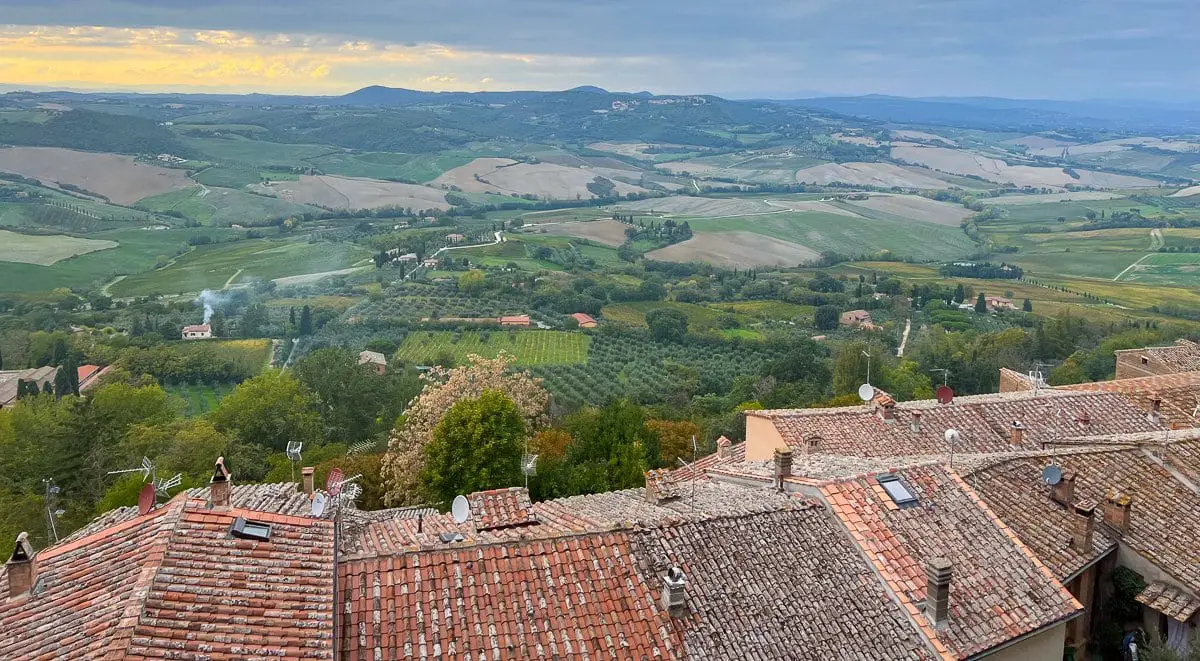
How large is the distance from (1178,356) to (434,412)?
1093 inches

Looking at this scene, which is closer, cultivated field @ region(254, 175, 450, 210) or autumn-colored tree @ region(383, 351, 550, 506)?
autumn-colored tree @ region(383, 351, 550, 506)

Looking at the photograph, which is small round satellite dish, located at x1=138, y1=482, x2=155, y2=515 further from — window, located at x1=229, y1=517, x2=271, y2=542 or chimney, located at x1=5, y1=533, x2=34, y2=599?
window, located at x1=229, y1=517, x2=271, y2=542

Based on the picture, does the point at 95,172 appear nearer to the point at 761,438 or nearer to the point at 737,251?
the point at 737,251

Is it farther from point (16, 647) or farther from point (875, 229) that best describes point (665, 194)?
point (16, 647)

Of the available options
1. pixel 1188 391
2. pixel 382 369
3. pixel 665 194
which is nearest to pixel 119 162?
pixel 665 194

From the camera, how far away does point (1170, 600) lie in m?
13.8

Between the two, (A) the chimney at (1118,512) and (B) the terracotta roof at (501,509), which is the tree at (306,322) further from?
(A) the chimney at (1118,512)

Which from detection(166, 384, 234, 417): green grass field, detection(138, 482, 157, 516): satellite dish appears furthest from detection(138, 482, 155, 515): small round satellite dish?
detection(166, 384, 234, 417): green grass field

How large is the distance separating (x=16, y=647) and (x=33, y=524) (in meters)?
21.8

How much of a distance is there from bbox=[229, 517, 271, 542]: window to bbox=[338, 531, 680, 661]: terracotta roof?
1051 millimetres

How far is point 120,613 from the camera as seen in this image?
9156mm

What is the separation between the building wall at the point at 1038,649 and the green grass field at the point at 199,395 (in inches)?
2163

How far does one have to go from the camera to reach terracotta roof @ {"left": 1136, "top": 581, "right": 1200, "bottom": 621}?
1352 centimetres

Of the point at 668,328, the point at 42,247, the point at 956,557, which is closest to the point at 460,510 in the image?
the point at 956,557
